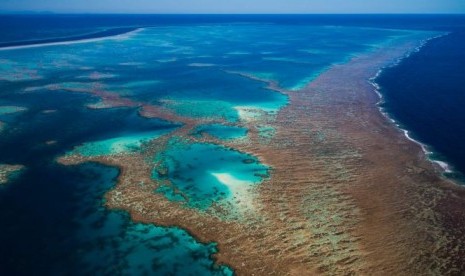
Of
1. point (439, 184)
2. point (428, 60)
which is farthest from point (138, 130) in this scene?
point (428, 60)

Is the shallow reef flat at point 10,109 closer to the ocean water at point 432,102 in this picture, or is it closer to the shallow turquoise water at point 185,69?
the shallow turquoise water at point 185,69

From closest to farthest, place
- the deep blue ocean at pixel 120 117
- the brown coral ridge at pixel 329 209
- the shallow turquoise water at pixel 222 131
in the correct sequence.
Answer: the brown coral ridge at pixel 329 209 → the deep blue ocean at pixel 120 117 → the shallow turquoise water at pixel 222 131

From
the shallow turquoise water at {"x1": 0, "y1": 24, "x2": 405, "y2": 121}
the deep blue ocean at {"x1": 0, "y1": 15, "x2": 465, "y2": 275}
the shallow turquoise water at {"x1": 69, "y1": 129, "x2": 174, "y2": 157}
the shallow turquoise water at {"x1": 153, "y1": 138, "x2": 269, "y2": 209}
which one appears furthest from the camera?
the shallow turquoise water at {"x1": 0, "y1": 24, "x2": 405, "y2": 121}

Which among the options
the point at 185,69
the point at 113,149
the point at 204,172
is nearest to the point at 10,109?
the point at 113,149

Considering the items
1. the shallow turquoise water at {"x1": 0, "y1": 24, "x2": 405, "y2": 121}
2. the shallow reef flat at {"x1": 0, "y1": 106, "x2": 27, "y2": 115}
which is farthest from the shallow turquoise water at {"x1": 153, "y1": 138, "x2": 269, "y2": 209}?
the shallow reef flat at {"x1": 0, "y1": 106, "x2": 27, "y2": 115}

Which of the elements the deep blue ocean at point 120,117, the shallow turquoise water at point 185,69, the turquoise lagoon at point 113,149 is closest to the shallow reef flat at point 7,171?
the turquoise lagoon at point 113,149

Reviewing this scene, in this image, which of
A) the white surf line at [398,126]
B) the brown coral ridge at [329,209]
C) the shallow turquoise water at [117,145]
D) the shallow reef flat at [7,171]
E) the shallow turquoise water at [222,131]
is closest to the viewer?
the brown coral ridge at [329,209]

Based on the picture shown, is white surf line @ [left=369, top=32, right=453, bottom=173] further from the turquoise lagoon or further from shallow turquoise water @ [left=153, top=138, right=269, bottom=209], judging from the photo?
shallow turquoise water @ [left=153, top=138, right=269, bottom=209]

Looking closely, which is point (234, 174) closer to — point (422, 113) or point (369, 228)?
point (369, 228)
